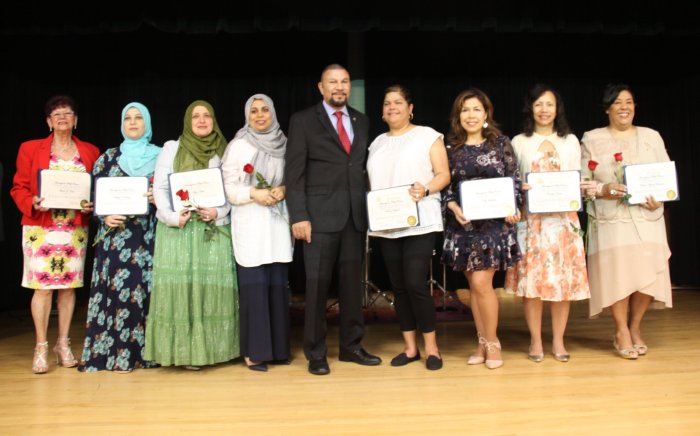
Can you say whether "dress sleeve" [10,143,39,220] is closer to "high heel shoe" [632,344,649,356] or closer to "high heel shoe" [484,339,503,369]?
"high heel shoe" [484,339,503,369]

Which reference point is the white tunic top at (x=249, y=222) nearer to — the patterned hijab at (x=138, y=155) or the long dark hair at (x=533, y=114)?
the patterned hijab at (x=138, y=155)

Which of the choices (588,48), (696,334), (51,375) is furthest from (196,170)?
(588,48)

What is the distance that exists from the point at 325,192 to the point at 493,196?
882mm

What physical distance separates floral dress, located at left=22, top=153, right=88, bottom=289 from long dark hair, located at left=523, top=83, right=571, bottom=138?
2561 mm

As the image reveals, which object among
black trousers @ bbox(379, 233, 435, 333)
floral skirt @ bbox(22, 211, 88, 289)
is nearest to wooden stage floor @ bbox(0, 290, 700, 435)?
black trousers @ bbox(379, 233, 435, 333)

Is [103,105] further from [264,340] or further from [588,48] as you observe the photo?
[588,48]

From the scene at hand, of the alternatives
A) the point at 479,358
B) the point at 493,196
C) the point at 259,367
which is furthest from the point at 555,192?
the point at 259,367

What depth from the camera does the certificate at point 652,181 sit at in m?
3.55

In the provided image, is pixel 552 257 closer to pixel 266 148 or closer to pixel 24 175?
pixel 266 148

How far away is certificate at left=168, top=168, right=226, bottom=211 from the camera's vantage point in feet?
11.4

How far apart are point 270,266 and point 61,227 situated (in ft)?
3.91

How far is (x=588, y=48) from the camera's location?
22.8ft

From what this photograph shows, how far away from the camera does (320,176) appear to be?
136 inches

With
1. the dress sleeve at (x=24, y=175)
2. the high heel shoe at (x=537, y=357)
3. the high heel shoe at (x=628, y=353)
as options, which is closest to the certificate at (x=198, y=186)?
the dress sleeve at (x=24, y=175)
